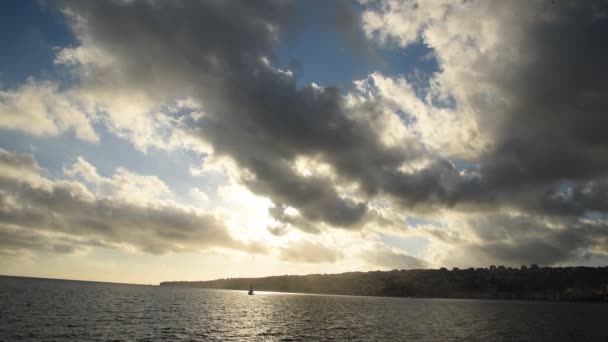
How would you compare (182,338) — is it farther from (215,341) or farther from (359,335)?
(359,335)

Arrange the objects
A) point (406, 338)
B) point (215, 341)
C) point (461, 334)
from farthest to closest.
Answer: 1. point (461, 334)
2. point (406, 338)
3. point (215, 341)

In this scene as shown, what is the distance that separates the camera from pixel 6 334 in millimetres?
56688

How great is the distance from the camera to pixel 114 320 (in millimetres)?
83188

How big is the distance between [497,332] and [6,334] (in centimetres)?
9618

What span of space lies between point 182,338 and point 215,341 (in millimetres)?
5882

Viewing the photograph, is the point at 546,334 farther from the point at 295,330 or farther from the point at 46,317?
the point at 46,317

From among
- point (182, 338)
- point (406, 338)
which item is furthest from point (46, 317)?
point (406, 338)

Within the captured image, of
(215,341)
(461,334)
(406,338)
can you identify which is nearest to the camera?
(215,341)

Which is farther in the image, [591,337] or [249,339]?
[591,337]

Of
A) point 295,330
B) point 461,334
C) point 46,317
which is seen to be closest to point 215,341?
point 295,330

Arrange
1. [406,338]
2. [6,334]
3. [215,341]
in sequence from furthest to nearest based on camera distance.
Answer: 1. [406,338]
2. [215,341]
3. [6,334]

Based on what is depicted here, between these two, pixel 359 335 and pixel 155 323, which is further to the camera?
pixel 155 323

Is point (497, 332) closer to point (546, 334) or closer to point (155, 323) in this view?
point (546, 334)

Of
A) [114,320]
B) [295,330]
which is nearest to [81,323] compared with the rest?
[114,320]
